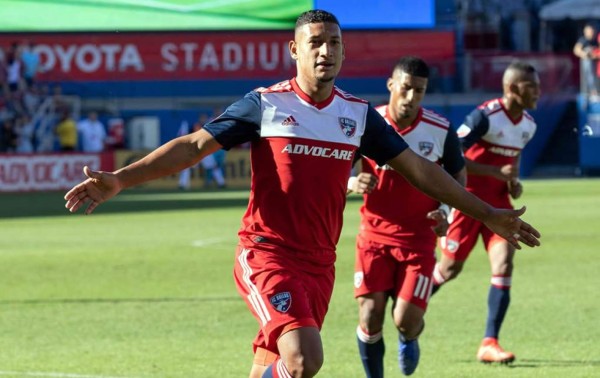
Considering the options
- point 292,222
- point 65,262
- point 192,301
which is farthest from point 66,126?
point 292,222

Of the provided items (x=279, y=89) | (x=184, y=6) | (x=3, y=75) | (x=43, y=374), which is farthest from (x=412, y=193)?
(x=3, y=75)

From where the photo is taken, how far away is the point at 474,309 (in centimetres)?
1409

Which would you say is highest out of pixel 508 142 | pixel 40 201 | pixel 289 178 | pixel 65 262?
pixel 289 178

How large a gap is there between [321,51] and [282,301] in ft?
4.41

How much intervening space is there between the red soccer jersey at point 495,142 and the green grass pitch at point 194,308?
136 cm

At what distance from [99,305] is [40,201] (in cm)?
1869

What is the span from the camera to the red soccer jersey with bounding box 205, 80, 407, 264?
7191mm

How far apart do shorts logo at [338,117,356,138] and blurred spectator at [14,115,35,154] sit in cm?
3178

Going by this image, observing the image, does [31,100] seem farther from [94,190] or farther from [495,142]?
[94,190]

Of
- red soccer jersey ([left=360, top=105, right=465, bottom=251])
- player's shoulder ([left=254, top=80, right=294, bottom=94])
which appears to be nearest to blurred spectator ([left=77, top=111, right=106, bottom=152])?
red soccer jersey ([left=360, top=105, right=465, bottom=251])

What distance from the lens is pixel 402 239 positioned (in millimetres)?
9953

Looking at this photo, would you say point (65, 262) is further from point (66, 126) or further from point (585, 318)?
point (66, 126)

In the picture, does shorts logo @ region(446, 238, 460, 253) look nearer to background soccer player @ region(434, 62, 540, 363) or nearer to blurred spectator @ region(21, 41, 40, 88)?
background soccer player @ region(434, 62, 540, 363)

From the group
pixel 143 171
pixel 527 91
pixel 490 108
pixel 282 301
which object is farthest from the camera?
pixel 490 108
